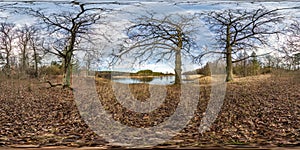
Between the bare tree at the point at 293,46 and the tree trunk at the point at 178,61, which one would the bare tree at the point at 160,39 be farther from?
the bare tree at the point at 293,46

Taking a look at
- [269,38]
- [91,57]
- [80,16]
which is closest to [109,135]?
[91,57]

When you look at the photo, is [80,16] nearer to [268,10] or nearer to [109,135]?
[109,135]

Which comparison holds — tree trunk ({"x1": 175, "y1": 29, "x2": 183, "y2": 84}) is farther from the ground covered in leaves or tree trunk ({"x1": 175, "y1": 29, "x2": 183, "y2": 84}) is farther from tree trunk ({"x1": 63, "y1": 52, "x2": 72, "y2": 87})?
tree trunk ({"x1": 63, "y1": 52, "x2": 72, "y2": 87})

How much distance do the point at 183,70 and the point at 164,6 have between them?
10.8 inches

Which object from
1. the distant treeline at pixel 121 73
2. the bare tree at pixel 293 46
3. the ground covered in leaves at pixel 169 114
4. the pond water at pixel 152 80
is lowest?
the ground covered in leaves at pixel 169 114

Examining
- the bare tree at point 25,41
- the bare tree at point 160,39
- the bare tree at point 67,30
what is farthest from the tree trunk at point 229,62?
the bare tree at point 25,41

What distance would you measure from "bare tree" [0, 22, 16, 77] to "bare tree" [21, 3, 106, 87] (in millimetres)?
113

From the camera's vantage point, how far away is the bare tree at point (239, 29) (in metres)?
0.99

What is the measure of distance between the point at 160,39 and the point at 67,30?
316 millimetres

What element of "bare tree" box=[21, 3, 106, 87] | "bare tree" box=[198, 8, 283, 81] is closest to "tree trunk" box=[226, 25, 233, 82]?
"bare tree" box=[198, 8, 283, 81]

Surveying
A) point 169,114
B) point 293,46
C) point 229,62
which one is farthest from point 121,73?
point 293,46

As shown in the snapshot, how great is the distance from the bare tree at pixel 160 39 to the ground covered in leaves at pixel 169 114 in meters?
0.11

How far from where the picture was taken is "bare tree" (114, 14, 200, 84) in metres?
0.95

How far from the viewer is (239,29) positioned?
1.01 m
